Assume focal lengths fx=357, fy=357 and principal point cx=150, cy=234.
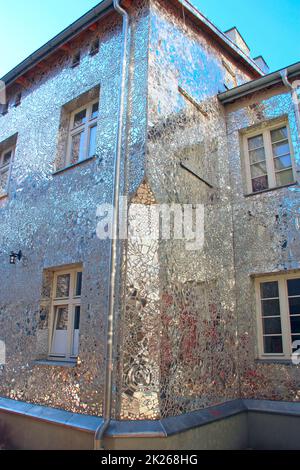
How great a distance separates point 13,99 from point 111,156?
463 cm

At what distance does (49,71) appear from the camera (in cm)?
777

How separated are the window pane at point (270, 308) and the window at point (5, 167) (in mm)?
5807

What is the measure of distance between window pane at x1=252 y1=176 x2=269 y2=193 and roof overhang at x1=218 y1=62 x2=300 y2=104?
178 centimetres

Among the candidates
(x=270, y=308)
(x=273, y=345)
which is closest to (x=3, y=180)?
(x=270, y=308)

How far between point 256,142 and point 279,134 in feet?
1.52

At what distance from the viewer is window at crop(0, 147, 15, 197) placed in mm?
8117

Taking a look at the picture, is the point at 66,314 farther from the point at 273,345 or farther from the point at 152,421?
the point at 273,345

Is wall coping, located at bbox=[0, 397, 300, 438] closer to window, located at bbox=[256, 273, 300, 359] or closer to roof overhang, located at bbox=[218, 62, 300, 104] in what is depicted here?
window, located at bbox=[256, 273, 300, 359]

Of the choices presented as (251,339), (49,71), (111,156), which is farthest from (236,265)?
(49,71)

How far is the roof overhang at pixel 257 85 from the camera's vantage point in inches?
253

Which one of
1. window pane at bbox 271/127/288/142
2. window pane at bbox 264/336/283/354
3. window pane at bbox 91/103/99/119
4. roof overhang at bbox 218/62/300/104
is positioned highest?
roof overhang at bbox 218/62/300/104

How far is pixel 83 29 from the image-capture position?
689 centimetres

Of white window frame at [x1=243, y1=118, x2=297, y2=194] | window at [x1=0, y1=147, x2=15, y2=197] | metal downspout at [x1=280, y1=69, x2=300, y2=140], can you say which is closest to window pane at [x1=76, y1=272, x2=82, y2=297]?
window at [x1=0, y1=147, x2=15, y2=197]
